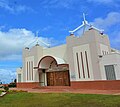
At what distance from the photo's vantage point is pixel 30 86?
24703 millimetres

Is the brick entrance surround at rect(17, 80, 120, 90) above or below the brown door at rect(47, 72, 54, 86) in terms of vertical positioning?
below

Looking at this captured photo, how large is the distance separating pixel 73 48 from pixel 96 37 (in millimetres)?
3329

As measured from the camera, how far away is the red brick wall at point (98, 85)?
639 inches

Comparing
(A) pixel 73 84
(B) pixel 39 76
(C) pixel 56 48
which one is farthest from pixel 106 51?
(B) pixel 39 76

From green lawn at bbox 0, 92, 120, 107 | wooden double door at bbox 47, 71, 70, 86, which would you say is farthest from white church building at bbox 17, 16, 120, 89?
green lawn at bbox 0, 92, 120, 107

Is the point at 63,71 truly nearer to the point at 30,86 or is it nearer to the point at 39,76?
the point at 39,76

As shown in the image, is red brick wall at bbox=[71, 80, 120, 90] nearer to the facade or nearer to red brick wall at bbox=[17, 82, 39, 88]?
the facade

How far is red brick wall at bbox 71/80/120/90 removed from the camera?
53.2 feet

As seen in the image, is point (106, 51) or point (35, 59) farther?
point (35, 59)

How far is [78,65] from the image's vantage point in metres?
19.1

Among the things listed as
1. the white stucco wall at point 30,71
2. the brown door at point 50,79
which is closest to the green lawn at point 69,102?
the brown door at point 50,79

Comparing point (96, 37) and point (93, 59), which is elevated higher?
point (96, 37)

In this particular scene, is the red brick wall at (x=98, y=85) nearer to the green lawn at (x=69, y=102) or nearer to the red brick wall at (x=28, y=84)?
the green lawn at (x=69, y=102)

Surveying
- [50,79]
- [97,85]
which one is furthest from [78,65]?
[50,79]
